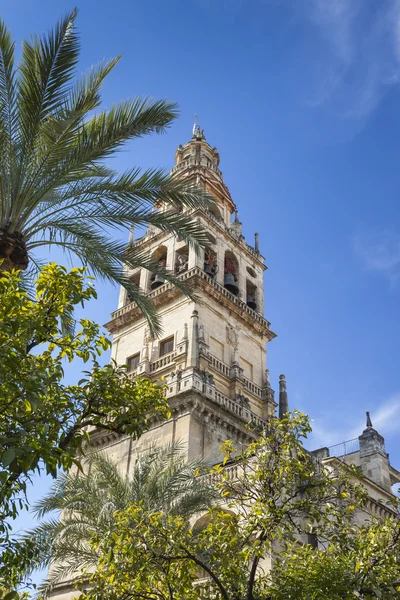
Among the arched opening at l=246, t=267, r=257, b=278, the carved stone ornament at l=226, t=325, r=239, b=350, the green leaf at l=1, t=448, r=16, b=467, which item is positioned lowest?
the green leaf at l=1, t=448, r=16, b=467

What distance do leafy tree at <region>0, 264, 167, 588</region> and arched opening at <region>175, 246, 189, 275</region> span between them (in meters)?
22.5

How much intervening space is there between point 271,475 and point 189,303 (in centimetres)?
1966

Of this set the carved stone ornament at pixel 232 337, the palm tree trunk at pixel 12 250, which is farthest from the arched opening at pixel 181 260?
the palm tree trunk at pixel 12 250

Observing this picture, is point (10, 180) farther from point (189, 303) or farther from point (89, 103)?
point (189, 303)

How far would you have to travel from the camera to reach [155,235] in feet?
122

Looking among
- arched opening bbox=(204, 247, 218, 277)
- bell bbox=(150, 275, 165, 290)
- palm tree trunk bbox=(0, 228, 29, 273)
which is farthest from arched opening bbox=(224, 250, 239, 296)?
palm tree trunk bbox=(0, 228, 29, 273)

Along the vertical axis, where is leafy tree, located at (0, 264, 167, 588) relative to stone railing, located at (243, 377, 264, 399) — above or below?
below

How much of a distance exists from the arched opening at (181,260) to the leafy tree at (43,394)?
22479mm

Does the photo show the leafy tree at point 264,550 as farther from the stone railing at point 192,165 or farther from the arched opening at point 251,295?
the stone railing at point 192,165

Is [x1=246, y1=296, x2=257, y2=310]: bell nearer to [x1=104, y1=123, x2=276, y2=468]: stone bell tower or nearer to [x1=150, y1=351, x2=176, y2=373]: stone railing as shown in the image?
Answer: [x1=104, y1=123, x2=276, y2=468]: stone bell tower

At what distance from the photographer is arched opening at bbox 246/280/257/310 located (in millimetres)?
36031

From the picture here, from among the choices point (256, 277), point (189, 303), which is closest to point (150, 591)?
point (189, 303)

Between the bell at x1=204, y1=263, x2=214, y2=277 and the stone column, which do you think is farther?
the bell at x1=204, y1=263, x2=214, y2=277

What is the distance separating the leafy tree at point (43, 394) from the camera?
25.5 feet
